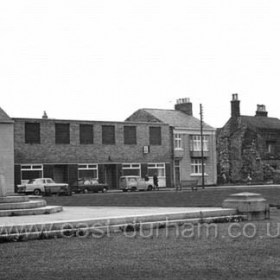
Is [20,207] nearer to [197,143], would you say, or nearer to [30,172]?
[30,172]

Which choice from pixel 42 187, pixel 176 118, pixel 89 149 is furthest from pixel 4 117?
pixel 176 118

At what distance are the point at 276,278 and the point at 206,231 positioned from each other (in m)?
5.89

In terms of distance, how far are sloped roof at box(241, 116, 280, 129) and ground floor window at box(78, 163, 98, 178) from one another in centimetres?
2091

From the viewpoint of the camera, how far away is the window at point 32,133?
54.8 metres

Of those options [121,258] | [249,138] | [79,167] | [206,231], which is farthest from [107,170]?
[121,258]

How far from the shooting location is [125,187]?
55.4 metres

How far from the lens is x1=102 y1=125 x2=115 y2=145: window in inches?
2356

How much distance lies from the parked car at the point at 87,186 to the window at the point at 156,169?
9819mm

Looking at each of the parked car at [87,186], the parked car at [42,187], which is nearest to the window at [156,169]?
the parked car at [87,186]

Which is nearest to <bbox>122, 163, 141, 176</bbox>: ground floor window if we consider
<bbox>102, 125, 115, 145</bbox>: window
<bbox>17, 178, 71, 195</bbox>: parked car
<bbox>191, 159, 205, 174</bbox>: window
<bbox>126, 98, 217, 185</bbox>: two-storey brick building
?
<bbox>102, 125, 115, 145</bbox>: window

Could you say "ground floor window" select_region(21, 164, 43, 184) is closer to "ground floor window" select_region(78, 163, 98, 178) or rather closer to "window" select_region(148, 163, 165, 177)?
"ground floor window" select_region(78, 163, 98, 178)

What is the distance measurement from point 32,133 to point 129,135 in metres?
10.7

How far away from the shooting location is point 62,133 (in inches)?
2244

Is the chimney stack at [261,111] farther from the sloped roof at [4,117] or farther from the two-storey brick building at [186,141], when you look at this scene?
the sloped roof at [4,117]
